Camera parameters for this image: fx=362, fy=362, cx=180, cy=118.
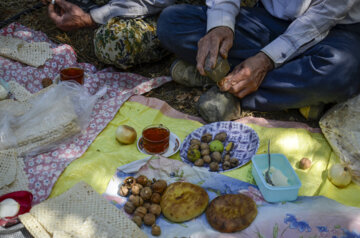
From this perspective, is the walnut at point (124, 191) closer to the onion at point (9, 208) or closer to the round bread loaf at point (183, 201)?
the round bread loaf at point (183, 201)

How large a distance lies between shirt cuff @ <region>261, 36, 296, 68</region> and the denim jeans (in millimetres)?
71

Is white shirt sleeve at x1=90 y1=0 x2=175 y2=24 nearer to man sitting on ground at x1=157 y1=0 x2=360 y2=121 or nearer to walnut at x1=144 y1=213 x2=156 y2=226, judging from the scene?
man sitting on ground at x1=157 y1=0 x2=360 y2=121

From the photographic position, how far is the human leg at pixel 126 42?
3170mm

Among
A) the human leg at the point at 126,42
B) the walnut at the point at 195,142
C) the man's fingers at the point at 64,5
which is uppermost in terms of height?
the man's fingers at the point at 64,5

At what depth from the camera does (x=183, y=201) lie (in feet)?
6.31

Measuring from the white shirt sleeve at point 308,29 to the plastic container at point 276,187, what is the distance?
2.48ft

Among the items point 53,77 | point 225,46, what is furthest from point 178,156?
point 53,77

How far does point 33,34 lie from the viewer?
377 centimetres

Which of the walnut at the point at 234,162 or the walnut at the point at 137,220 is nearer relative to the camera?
the walnut at the point at 137,220

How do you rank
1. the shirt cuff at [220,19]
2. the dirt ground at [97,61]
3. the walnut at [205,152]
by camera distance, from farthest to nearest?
1. the dirt ground at [97,61]
2. the shirt cuff at [220,19]
3. the walnut at [205,152]

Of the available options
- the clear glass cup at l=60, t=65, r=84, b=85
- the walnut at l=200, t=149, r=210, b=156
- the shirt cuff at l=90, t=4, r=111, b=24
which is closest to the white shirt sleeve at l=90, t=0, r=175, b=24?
the shirt cuff at l=90, t=4, r=111, b=24

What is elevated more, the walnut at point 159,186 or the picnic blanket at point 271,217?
the walnut at point 159,186

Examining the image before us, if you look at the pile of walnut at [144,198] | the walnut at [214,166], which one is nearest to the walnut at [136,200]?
the pile of walnut at [144,198]

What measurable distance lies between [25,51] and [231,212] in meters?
2.60
